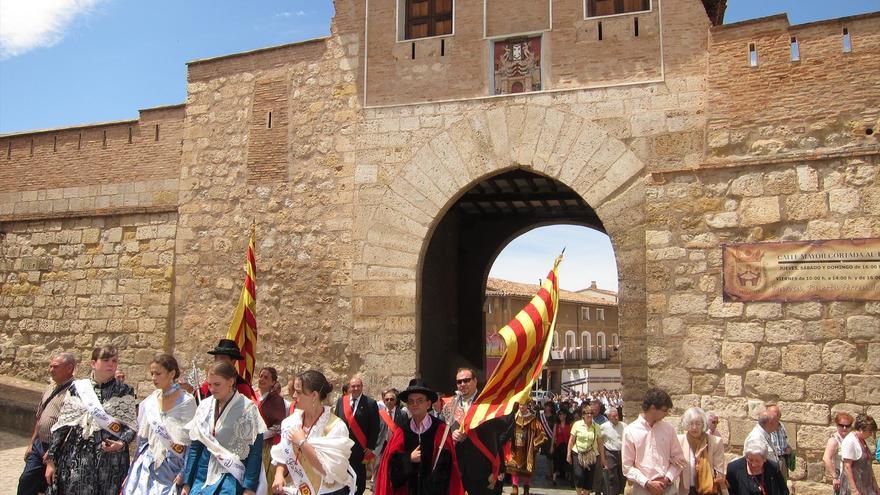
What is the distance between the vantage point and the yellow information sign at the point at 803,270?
8383mm

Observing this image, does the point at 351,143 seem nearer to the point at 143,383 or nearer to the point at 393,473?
the point at 143,383

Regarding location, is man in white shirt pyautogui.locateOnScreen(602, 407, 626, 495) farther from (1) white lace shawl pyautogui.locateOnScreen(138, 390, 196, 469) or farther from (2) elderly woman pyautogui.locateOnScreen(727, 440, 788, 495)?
(1) white lace shawl pyautogui.locateOnScreen(138, 390, 196, 469)

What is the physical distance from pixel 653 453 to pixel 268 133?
7.97m

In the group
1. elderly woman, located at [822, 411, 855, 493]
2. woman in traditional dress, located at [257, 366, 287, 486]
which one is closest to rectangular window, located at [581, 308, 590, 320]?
elderly woman, located at [822, 411, 855, 493]

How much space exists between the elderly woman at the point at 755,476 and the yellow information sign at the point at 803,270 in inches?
150

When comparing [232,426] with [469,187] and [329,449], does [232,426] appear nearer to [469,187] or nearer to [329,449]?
[329,449]

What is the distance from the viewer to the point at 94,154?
503 inches

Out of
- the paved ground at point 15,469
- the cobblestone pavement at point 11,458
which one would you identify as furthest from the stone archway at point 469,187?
the cobblestone pavement at point 11,458

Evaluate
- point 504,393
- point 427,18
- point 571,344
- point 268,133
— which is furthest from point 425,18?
point 571,344

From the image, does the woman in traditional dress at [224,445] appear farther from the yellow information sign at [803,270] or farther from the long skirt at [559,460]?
the long skirt at [559,460]

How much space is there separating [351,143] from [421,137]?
1.04 meters

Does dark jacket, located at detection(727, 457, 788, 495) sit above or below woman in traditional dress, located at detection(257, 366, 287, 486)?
below

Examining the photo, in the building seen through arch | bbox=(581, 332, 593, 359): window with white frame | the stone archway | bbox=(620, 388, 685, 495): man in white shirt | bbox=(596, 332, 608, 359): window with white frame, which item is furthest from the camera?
bbox=(596, 332, 608, 359): window with white frame

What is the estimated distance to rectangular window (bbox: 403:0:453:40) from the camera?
10.9 meters
